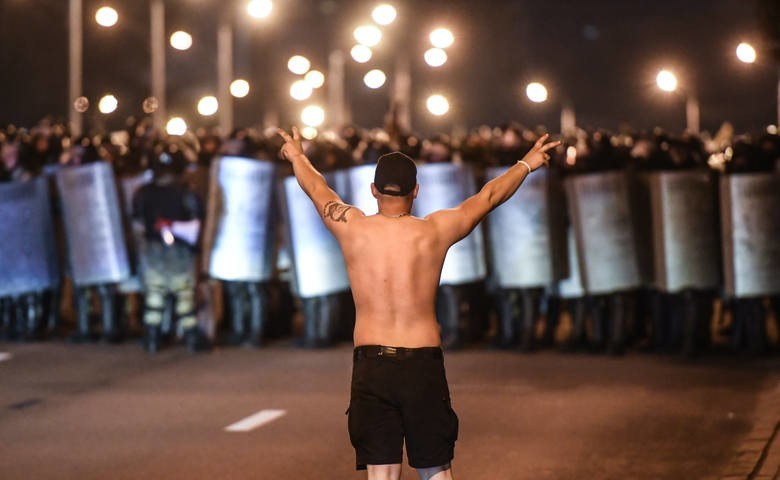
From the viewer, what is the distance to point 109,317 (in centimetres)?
1499

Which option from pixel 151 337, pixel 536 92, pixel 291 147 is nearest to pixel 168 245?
pixel 151 337

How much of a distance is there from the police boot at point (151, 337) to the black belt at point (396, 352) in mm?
8557

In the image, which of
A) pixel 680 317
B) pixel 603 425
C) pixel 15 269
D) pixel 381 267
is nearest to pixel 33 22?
pixel 15 269

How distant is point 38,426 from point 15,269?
534 cm

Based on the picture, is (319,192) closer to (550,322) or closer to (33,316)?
(550,322)

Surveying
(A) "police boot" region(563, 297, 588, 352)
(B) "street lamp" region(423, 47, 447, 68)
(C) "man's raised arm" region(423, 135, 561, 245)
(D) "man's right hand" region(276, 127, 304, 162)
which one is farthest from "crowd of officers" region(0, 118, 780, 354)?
(C) "man's raised arm" region(423, 135, 561, 245)

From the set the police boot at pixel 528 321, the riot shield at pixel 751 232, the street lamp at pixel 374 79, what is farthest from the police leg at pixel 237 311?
the riot shield at pixel 751 232

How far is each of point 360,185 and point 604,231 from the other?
7.81 ft

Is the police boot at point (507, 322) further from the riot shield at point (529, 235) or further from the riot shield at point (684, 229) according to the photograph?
the riot shield at point (684, 229)

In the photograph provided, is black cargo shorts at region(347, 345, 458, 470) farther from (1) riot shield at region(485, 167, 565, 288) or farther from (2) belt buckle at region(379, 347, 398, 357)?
(1) riot shield at region(485, 167, 565, 288)

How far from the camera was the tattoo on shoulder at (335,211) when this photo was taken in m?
6.01

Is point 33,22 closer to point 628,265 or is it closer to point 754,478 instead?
point 628,265

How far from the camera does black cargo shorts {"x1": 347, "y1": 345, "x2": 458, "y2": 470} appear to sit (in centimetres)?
573

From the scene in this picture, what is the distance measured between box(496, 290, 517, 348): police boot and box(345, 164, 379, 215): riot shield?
61.6 inches
